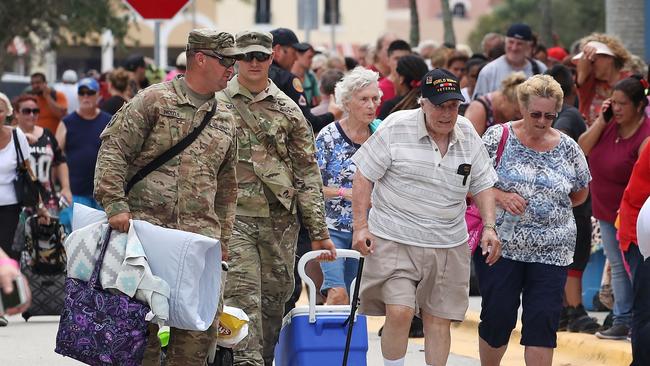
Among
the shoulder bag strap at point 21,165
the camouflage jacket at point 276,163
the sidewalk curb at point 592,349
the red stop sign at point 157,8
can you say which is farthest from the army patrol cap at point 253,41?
the shoulder bag strap at point 21,165

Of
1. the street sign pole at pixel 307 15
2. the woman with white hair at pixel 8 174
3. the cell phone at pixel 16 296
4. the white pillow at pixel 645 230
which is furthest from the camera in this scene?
the street sign pole at pixel 307 15

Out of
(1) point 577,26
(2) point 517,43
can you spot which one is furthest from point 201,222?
(1) point 577,26

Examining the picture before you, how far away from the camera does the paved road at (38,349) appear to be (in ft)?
35.8

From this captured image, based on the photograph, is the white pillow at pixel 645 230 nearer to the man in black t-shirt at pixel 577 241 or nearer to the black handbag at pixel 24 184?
the man in black t-shirt at pixel 577 241

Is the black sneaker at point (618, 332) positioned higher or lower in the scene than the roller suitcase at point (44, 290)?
higher

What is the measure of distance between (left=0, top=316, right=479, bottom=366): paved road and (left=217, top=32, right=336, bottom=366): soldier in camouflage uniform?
2.17m

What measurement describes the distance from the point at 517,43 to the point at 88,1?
18331mm

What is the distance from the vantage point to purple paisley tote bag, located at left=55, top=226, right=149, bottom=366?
7125 millimetres

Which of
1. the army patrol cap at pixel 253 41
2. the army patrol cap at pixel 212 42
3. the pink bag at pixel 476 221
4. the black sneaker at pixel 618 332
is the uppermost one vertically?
the army patrol cap at pixel 212 42

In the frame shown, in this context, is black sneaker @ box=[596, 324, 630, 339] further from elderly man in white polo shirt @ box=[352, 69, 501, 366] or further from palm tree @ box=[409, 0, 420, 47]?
palm tree @ box=[409, 0, 420, 47]

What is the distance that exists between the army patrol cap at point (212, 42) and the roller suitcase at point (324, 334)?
1.40m

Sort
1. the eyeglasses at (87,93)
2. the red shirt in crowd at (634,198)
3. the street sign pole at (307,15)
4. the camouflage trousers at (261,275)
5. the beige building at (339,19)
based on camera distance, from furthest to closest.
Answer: the beige building at (339,19)
the street sign pole at (307,15)
the eyeglasses at (87,93)
the red shirt in crowd at (634,198)
the camouflage trousers at (261,275)

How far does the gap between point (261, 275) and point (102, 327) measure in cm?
170

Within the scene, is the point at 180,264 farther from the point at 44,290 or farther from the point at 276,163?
the point at 44,290
